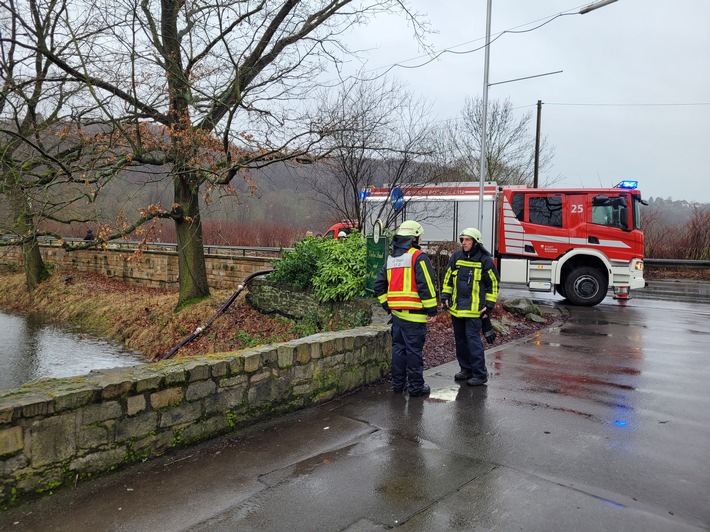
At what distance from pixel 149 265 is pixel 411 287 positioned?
18471 millimetres

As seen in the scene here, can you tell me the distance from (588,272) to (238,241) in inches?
1044

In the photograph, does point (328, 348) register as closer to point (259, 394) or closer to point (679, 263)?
point (259, 394)

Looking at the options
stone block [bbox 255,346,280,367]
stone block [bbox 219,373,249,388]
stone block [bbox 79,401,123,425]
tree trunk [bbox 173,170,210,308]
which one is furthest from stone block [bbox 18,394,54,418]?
tree trunk [bbox 173,170,210,308]

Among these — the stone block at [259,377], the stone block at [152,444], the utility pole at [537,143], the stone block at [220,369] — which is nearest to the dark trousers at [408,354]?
the stone block at [259,377]

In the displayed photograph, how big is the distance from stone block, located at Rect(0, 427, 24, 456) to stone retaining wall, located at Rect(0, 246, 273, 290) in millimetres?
10023

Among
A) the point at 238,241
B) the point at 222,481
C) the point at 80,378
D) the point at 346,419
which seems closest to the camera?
the point at 222,481

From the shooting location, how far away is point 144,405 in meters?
4.45

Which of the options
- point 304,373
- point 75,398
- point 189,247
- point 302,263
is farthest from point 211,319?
point 75,398

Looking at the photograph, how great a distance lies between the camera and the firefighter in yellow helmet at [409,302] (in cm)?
591

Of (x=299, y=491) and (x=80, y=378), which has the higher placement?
(x=80, y=378)

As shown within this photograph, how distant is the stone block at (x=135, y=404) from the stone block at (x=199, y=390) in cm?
41

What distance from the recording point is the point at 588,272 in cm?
1386

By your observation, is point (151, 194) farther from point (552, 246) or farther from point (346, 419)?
point (552, 246)

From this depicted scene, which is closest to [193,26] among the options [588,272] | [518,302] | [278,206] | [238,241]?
[518,302]
